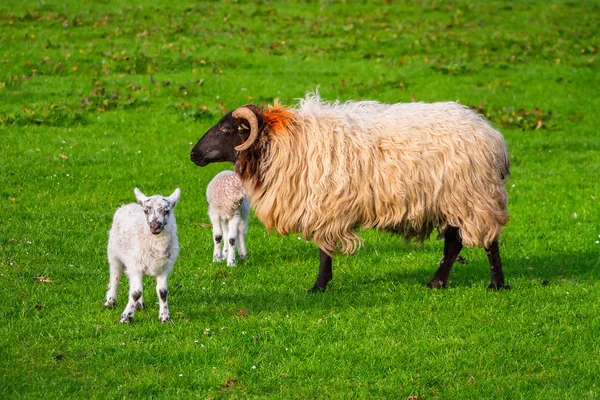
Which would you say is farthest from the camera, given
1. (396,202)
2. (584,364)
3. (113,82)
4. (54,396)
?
(113,82)

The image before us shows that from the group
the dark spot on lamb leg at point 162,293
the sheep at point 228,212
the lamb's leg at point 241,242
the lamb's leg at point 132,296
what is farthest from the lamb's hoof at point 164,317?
the lamb's leg at point 241,242

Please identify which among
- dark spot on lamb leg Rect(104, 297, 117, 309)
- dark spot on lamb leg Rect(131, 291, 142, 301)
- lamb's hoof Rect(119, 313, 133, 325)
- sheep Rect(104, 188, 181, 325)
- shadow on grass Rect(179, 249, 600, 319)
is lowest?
shadow on grass Rect(179, 249, 600, 319)

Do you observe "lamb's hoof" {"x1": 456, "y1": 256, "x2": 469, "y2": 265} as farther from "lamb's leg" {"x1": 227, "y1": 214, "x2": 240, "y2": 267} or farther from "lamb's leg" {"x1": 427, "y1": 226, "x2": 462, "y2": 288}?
"lamb's leg" {"x1": 227, "y1": 214, "x2": 240, "y2": 267}

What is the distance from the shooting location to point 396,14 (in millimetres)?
31984

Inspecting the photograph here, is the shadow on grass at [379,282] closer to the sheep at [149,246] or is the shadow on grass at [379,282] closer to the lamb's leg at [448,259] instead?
the lamb's leg at [448,259]

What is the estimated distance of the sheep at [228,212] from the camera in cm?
1234

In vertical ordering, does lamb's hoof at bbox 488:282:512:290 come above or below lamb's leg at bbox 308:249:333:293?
below

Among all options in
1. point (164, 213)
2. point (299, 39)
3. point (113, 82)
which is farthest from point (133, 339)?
point (299, 39)

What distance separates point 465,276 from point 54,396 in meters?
6.15

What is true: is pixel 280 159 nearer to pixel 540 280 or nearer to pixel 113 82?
pixel 540 280

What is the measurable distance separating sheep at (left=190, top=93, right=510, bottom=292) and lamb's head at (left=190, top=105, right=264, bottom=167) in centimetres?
2

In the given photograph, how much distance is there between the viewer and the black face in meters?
11.6

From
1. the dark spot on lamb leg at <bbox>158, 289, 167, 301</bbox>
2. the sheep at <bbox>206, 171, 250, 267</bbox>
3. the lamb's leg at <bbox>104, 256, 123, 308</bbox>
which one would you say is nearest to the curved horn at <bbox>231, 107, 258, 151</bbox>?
the sheep at <bbox>206, 171, 250, 267</bbox>

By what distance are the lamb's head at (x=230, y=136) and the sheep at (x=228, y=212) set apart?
0.63 metres
